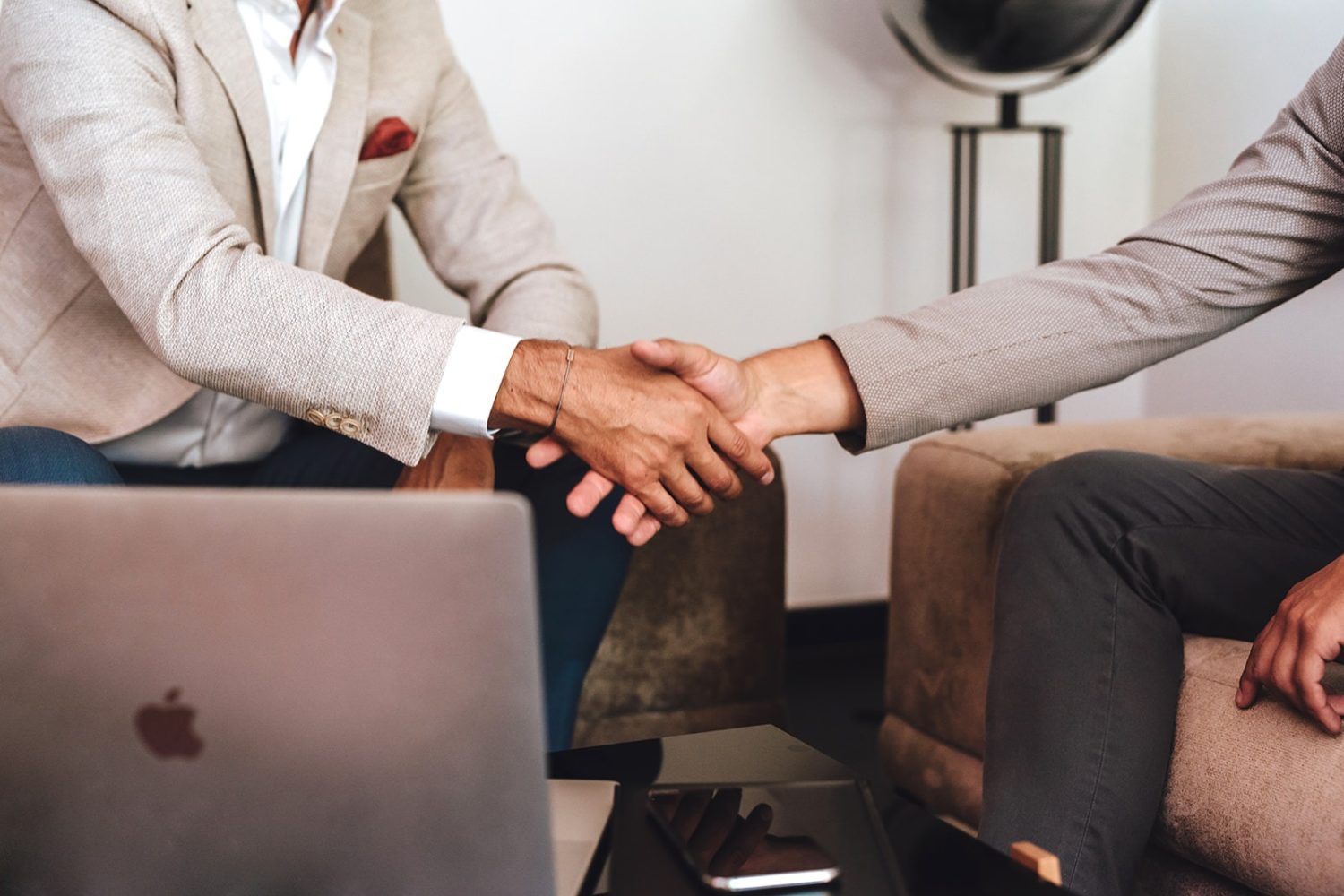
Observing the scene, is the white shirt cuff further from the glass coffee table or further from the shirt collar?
the shirt collar

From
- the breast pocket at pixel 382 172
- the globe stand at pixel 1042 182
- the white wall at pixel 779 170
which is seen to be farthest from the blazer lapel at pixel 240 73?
the globe stand at pixel 1042 182

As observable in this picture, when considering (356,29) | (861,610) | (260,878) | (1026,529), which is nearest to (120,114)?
(356,29)

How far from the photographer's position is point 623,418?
1161mm

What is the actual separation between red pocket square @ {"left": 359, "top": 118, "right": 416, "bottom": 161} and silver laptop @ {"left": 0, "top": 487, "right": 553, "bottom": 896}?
1057mm

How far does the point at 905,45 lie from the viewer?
205 centimetres

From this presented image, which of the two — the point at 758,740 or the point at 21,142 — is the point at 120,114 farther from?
the point at 758,740

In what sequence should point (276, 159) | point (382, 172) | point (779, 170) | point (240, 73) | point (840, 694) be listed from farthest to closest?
1. point (779, 170)
2. point (840, 694)
3. point (382, 172)
4. point (276, 159)
5. point (240, 73)

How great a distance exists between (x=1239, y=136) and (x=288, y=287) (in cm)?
211

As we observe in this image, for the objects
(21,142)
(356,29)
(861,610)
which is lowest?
(861,610)

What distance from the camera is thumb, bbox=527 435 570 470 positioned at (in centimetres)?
120

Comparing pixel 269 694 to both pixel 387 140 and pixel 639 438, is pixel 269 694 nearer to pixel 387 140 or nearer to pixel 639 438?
pixel 639 438

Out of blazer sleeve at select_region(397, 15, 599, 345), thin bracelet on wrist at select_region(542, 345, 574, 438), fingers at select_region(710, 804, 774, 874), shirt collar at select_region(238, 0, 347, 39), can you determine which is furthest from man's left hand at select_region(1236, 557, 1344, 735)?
shirt collar at select_region(238, 0, 347, 39)

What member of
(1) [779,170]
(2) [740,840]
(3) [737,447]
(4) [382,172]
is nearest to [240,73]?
(4) [382,172]

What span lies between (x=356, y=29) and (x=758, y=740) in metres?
1.06
